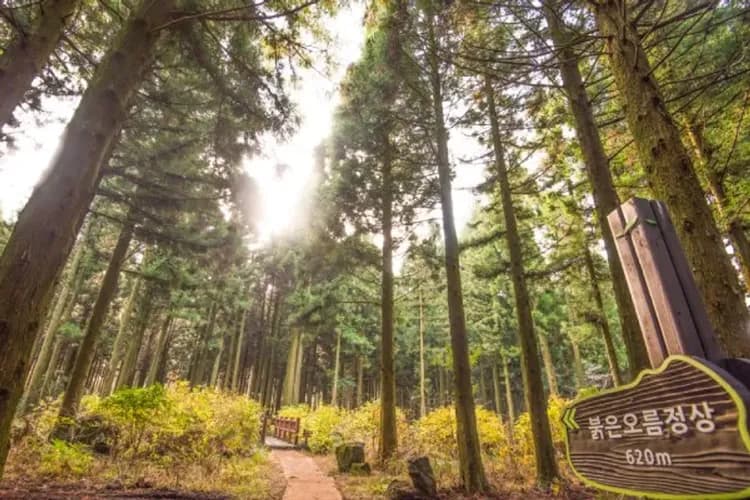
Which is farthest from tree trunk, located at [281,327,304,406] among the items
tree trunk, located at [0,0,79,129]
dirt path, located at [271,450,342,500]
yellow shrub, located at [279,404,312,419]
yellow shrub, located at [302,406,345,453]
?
tree trunk, located at [0,0,79,129]

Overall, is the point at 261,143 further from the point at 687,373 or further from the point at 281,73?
the point at 687,373

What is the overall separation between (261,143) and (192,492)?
5945 millimetres

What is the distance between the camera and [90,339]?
932 cm

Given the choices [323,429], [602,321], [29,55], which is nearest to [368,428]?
[323,429]

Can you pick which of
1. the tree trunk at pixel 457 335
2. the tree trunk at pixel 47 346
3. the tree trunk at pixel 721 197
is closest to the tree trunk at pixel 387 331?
the tree trunk at pixel 457 335

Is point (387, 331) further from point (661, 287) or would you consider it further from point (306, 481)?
point (661, 287)

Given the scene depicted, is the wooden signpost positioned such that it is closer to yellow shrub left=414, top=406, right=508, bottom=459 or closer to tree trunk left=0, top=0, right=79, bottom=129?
tree trunk left=0, top=0, right=79, bottom=129

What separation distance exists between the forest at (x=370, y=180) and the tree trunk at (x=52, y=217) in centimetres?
1

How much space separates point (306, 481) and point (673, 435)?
27.7ft

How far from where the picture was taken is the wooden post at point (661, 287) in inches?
57.9

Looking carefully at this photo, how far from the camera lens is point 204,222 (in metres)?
11.1

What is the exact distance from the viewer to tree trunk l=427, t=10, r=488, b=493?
6.47m

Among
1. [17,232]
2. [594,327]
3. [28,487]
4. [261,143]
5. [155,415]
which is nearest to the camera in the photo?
[17,232]

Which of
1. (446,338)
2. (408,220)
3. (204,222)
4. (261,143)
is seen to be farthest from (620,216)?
(446,338)
